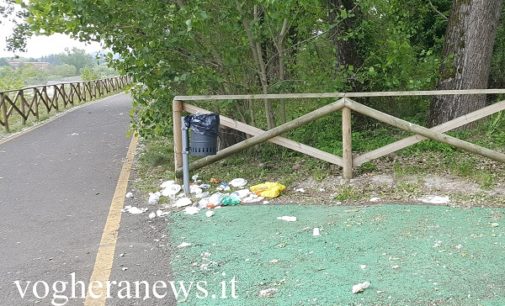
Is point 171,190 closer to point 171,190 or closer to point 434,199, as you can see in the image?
point 171,190

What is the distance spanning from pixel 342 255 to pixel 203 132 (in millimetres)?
2488

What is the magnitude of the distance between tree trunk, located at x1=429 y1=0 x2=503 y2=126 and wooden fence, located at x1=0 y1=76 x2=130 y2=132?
5030mm

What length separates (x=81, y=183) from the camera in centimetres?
732

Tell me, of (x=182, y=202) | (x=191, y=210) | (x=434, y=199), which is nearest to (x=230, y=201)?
(x=191, y=210)

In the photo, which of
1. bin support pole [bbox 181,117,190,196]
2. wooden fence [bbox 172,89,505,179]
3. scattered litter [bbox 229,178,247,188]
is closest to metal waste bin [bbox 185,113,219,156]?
bin support pole [bbox 181,117,190,196]

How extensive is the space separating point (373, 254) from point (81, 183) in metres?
4.69

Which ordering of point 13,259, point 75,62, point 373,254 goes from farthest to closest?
point 75,62 < point 13,259 < point 373,254

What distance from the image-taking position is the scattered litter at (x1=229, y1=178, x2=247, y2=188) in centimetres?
650

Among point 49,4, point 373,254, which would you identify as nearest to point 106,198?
point 49,4

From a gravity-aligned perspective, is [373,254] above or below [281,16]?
below

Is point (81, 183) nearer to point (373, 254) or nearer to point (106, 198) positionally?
point (106, 198)

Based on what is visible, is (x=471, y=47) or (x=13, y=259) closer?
(x=13, y=259)

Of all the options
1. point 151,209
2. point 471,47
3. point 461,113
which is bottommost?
point 151,209

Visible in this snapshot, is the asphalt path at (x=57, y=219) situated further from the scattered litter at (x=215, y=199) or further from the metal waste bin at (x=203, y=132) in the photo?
the metal waste bin at (x=203, y=132)
